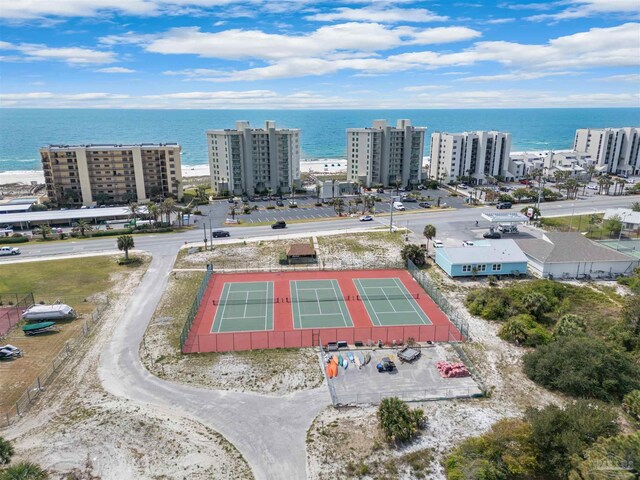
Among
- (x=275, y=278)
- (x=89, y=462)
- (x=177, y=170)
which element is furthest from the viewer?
(x=177, y=170)

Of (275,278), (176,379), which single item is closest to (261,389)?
(176,379)

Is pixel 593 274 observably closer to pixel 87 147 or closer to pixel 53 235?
pixel 53 235

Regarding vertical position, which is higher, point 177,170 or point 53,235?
point 177,170

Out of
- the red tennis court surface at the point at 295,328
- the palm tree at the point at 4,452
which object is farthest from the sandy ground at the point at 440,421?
the palm tree at the point at 4,452

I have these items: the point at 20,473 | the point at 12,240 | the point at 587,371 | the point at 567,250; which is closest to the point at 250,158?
the point at 12,240

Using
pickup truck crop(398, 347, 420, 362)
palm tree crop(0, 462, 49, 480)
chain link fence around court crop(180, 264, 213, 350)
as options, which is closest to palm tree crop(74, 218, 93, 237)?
chain link fence around court crop(180, 264, 213, 350)

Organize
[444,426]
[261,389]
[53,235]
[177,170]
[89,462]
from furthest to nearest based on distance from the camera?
[177,170]
[53,235]
[261,389]
[444,426]
[89,462]

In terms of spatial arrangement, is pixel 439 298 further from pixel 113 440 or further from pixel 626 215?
pixel 626 215
